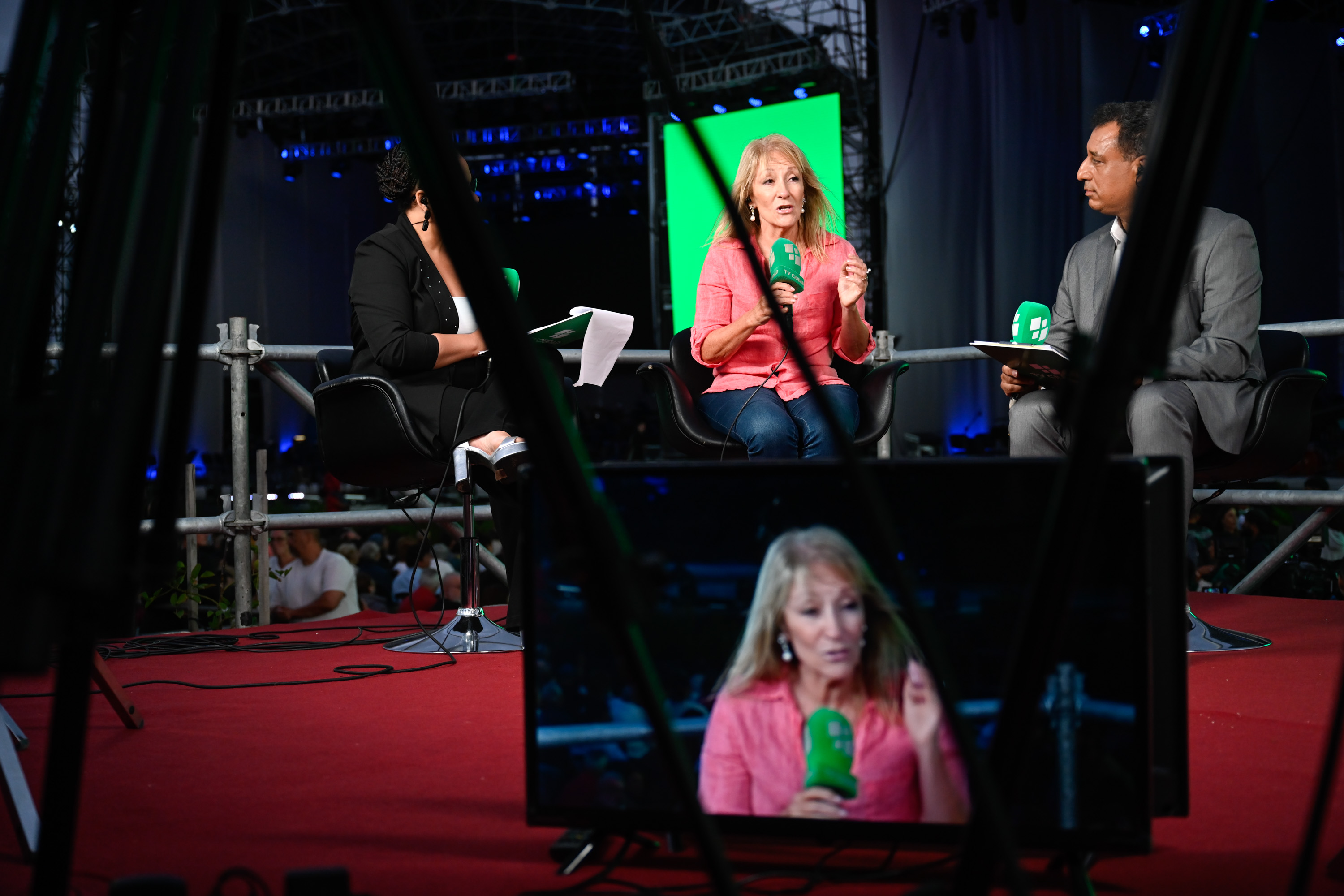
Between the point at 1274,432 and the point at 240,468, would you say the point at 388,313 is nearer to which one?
the point at 240,468

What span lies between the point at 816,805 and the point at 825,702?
9 centimetres

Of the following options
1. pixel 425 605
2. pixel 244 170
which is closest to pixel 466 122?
pixel 244 170

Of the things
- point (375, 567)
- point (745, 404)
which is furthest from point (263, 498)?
point (375, 567)

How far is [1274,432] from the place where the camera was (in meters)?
2.09

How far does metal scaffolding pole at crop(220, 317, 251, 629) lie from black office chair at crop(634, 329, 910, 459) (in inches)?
40.8

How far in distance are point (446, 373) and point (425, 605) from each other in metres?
2.27

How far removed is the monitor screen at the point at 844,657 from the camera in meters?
0.84

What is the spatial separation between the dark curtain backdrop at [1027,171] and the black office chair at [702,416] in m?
4.66

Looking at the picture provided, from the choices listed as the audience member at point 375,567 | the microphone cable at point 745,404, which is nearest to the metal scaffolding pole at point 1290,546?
the microphone cable at point 745,404

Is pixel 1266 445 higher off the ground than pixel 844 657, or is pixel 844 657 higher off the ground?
pixel 1266 445

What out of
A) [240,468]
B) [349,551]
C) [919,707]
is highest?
[240,468]

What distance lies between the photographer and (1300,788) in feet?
3.81

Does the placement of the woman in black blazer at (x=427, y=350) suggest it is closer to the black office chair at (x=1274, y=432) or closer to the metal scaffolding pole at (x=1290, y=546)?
the black office chair at (x=1274, y=432)

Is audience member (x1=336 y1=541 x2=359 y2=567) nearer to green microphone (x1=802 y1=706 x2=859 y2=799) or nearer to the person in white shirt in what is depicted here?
the person in white shirt
